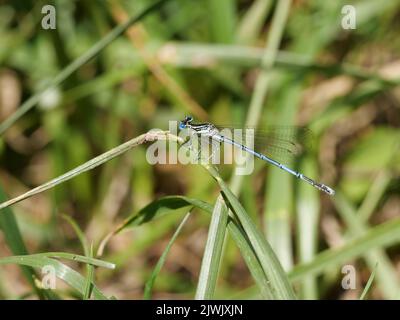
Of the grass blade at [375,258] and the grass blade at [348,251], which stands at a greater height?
the grass blade at [375,258]

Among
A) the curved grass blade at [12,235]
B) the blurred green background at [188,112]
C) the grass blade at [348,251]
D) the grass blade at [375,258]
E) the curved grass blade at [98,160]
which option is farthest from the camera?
the blurred green background at [188,112]

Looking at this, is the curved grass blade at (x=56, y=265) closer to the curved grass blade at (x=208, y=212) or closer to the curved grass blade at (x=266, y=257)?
the curved grass blade at (x=208, y=212)

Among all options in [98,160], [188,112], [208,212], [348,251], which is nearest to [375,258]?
[348,251]

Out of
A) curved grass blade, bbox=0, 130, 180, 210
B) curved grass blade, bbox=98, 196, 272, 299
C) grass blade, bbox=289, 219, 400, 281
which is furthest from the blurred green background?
curved grass blade, bbox=0, 130, 180, 210

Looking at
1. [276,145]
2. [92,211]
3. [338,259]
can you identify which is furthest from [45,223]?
[338,259]

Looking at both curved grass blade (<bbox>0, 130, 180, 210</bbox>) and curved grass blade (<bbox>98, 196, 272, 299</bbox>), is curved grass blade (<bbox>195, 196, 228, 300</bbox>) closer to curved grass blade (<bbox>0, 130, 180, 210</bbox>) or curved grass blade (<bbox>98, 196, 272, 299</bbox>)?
curved grass blade (<bbox>98, 196, 272, 299</bbox>)

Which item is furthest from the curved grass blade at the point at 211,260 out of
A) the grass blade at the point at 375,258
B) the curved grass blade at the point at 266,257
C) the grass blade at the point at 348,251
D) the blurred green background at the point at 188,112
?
the blurred green background at the point at 188,112

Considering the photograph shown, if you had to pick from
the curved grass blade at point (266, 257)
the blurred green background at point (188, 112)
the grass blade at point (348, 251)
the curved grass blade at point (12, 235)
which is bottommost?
the curved grass blade at point (266, 257)
